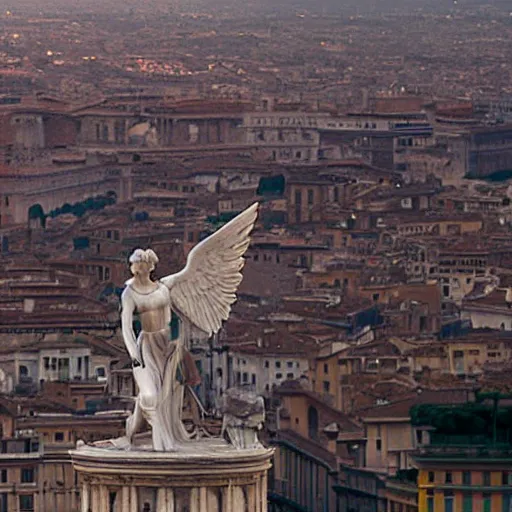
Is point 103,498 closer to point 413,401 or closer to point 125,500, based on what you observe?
point 125,500

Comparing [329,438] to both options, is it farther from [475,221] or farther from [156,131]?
[156,131]

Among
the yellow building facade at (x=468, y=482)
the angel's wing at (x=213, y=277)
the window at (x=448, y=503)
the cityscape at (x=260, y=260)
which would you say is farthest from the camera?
the yellow building facade at (x=468, y=482)

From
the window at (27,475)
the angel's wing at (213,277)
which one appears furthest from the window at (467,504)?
the angel's wing at (213,277)

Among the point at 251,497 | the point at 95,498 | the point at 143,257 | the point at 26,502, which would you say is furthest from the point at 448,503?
the point at 95,498

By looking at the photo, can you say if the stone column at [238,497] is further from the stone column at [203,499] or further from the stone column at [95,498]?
the stone column at [95,498]

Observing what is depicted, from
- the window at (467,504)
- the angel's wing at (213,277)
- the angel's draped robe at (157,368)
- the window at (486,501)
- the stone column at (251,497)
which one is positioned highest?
the angel's wing at (213,277)

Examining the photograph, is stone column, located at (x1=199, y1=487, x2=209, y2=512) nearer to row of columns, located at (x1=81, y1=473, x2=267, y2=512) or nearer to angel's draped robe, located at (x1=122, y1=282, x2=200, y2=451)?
row of columns, located at (x1=81, y1=473, x2=267, y2=512)

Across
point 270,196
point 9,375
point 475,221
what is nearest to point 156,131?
point 270,196
